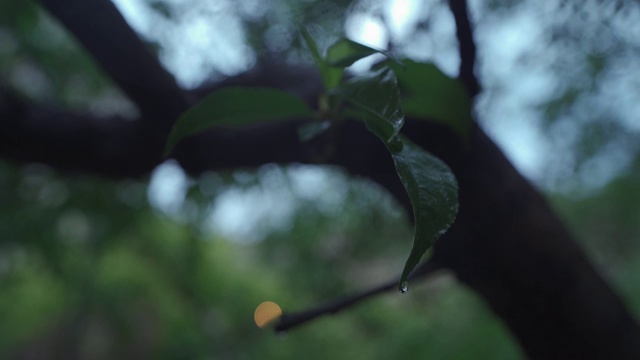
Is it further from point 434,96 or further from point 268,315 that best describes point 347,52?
point 268,315

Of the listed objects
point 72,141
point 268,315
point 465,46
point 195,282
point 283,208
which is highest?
point 465,46

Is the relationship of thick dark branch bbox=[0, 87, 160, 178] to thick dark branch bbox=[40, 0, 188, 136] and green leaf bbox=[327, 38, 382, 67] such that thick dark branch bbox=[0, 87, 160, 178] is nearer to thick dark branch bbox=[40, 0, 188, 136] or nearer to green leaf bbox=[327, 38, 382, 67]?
thick dark branch bbox=[40, 0, 188, 136]

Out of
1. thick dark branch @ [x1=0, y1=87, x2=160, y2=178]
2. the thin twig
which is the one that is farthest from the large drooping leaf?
thick dark branch @ [x1=0, y1=87, x2=160, y2=178]

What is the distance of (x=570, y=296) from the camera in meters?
0.37

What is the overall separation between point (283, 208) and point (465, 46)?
846 mm

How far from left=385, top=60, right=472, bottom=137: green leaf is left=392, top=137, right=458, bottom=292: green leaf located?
0.09m

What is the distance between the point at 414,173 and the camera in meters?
0.20

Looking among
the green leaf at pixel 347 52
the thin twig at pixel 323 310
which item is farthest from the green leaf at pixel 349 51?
the thin twig at pixel 323 310

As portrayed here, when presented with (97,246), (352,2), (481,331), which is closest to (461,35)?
(352,2)

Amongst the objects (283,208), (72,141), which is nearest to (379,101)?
(72,141)

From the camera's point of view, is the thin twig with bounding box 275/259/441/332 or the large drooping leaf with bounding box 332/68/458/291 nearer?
the large drooping leaf with bounding box 332/68/458/291

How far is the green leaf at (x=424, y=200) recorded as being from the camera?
0.60 feet

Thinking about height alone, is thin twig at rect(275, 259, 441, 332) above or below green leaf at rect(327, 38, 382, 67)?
below

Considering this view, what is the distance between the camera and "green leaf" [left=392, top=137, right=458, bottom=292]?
0.18 m
